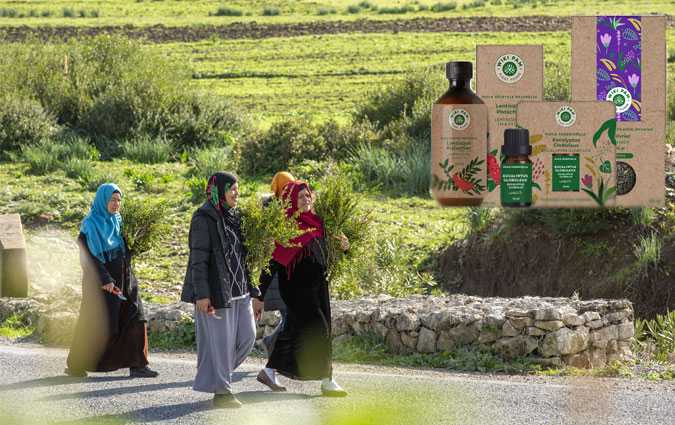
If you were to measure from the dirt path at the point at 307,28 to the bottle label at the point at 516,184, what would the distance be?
56.9 metres

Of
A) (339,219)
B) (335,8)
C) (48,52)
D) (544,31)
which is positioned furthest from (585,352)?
(335,8)

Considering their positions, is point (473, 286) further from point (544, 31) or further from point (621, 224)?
point (544, 31)

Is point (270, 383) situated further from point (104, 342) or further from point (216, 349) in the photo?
Result: point (104, 342)

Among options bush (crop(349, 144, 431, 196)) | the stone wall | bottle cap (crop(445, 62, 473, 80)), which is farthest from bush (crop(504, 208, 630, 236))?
bottle cap (crop(445, 62, 473, 80))

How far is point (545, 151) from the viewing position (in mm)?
5559

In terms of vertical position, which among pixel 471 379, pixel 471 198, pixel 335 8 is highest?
pixel 335 8

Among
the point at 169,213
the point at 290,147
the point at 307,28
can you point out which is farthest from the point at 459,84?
the point at 307,28

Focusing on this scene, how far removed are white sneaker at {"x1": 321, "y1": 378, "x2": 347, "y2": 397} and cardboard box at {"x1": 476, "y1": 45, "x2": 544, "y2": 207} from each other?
4.25m

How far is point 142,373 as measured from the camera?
10.9 meters

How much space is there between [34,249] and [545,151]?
13.8 m

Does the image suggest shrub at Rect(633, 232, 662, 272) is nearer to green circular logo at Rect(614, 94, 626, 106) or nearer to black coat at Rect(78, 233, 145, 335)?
black coat at Rect(78, 233, 145, 335)

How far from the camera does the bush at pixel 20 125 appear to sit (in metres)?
26.9

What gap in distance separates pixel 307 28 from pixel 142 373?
59985 millimetres

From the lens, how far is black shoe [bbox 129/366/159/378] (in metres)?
10.9
